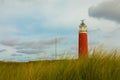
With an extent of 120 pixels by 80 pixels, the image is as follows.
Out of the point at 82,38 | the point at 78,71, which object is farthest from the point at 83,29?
the point at 78,71

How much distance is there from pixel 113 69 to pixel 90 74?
484 millimetres

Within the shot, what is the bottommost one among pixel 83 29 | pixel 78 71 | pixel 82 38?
pixel 78 71

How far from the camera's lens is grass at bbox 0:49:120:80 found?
6211mm

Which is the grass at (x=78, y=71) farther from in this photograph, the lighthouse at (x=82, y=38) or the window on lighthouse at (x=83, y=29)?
the window on lighthouse at (x=83, y=29)

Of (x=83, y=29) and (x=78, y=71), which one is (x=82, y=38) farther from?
(x=78, y=71)

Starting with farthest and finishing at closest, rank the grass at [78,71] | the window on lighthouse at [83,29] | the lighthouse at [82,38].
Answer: the window on lighthouse at [83,29] → the lighthouse at [82,38] → the grass at [78,71]

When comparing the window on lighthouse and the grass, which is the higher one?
the window on lighthouse

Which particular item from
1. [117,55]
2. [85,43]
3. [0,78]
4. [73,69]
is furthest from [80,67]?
[85,43]

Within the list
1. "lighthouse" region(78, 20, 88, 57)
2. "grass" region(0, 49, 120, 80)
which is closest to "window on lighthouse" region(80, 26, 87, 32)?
"lighthouse" region(78, 20, 88, 57)

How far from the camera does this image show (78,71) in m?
6.27

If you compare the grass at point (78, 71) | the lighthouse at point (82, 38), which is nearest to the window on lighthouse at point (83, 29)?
the lighthouse at point (82, 38)

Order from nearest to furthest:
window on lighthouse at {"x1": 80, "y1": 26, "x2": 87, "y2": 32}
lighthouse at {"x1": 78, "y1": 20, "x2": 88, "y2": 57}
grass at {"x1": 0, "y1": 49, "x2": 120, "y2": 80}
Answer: grass at {"x1": 0, "y1": 49, "x2": 120, "y2": 80}
lighthouse at {"x1": 78, "y1": 20, "x2": 88, "y2": 57}
window on lighthouse at {"x1": 80, "y1": 26, "x2": 87, "y2": 32}

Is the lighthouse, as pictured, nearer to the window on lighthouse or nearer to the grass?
the window on lighthouse

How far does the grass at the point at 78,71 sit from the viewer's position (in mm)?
6211
